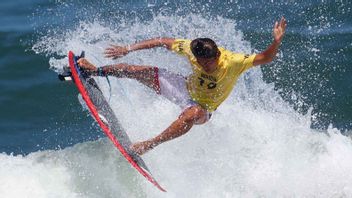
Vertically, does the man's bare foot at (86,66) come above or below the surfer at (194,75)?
below

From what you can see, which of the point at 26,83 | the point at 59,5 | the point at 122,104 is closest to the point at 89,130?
the point at 122,104

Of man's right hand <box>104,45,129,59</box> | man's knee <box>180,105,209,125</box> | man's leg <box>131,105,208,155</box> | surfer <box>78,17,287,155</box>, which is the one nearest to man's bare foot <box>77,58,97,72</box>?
surfer <box>78,17,287,155</box>

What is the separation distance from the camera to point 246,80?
34.7ft

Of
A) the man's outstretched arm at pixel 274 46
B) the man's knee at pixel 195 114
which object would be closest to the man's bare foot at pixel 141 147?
the man's knee at pixel 195 114

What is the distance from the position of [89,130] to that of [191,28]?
321 cm

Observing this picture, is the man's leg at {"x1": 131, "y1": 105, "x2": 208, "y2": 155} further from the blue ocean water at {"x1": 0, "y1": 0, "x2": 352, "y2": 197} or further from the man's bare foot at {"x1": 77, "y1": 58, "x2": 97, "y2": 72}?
the man's bare foot at {"x1": 77, "y1": 58, "x2": 97, "y2": 72}

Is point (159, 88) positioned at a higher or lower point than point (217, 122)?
higher

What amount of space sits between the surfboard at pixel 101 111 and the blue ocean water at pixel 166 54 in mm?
685

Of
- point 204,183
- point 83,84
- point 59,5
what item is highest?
point 83,84

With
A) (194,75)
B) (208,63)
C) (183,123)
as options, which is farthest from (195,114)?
(208,63)

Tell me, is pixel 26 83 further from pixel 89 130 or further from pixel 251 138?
pixel 251 138

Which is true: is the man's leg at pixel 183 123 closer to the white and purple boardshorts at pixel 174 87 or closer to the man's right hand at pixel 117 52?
the white and purple boardshorts at pixel 174 87

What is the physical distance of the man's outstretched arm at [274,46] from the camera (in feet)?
22.4

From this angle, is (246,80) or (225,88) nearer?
(225,88)
